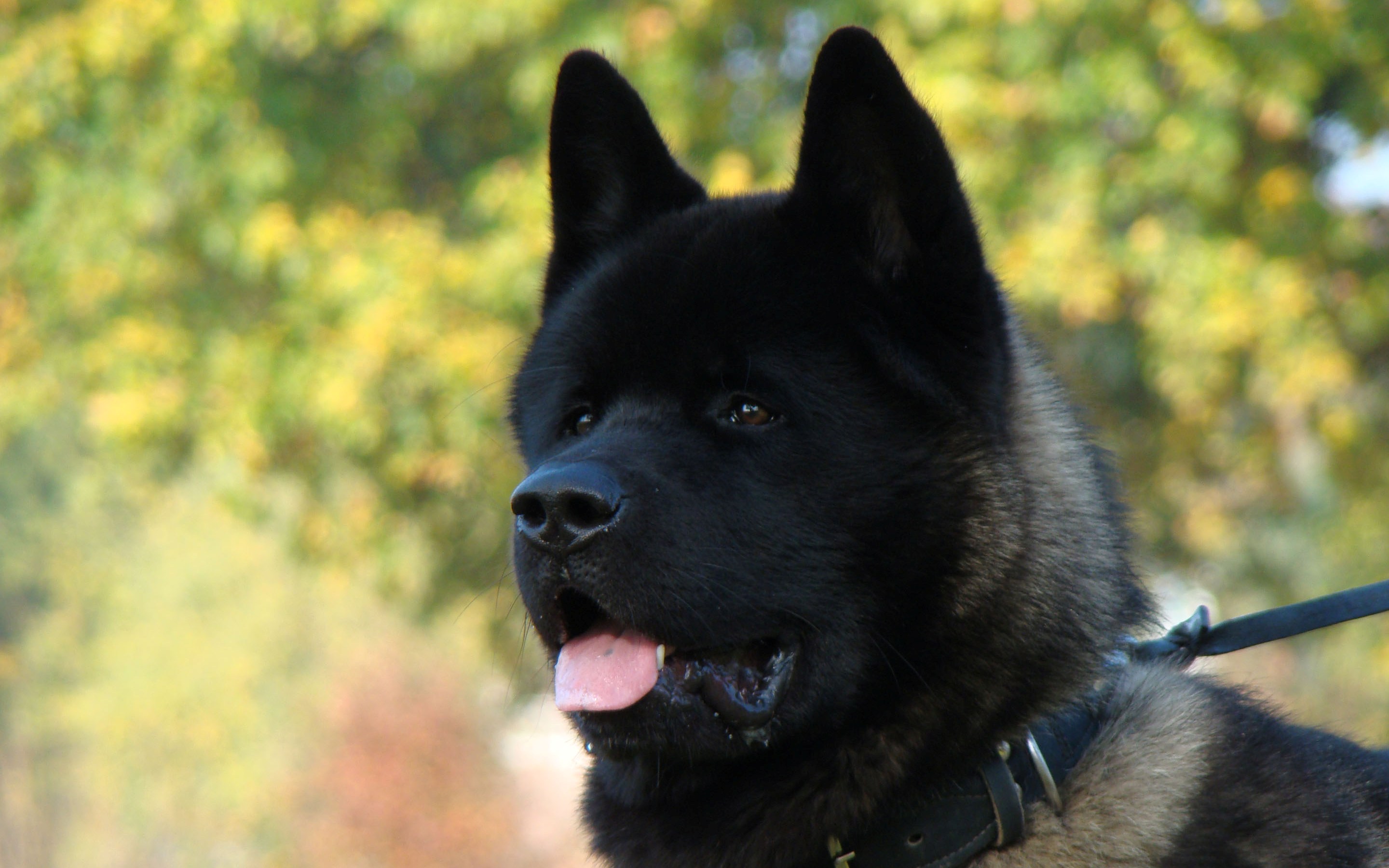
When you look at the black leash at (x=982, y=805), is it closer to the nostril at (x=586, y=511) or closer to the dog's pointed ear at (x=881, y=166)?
the nostril at (x=586, y=511)

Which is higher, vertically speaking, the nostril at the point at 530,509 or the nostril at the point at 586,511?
the nostril at the point at 530,509

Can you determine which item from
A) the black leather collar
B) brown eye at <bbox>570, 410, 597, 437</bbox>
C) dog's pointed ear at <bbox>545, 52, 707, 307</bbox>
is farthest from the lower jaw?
dog's pointed ear at <bbox>545, 52, 707, 307</bbox>

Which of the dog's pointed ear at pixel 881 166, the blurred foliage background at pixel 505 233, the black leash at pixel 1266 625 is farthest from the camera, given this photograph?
the blurred foliage background at pixel 505 233

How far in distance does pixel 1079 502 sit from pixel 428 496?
8.24 meters

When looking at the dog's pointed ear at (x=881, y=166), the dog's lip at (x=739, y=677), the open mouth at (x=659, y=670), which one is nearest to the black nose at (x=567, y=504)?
the open mouth at (x=659, y=670)

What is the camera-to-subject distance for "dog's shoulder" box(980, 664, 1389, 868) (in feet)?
7.25

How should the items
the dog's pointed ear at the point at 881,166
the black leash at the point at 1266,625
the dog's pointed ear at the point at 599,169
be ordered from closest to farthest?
the dog's pointed ear at the point at 881,166 → the black leash at the point at 1266,625 → the dog's pointed ear at the point at 599,169

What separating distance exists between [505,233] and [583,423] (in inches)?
241

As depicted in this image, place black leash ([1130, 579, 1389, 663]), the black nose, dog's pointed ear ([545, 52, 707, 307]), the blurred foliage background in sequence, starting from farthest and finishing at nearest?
the blurred foliage background < dog's pointed ear ([545, 52, 707, 307]) < black leash ([1130, 579, 1389, 663]) < the black nose

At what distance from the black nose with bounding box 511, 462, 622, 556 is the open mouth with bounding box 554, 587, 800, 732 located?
12cm

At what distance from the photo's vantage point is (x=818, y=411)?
2.40m

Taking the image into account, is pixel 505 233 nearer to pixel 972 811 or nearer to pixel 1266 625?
pixel 1266 625

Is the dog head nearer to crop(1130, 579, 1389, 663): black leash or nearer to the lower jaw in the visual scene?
the lower jaw

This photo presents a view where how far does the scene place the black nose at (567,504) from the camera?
2.20 meters
